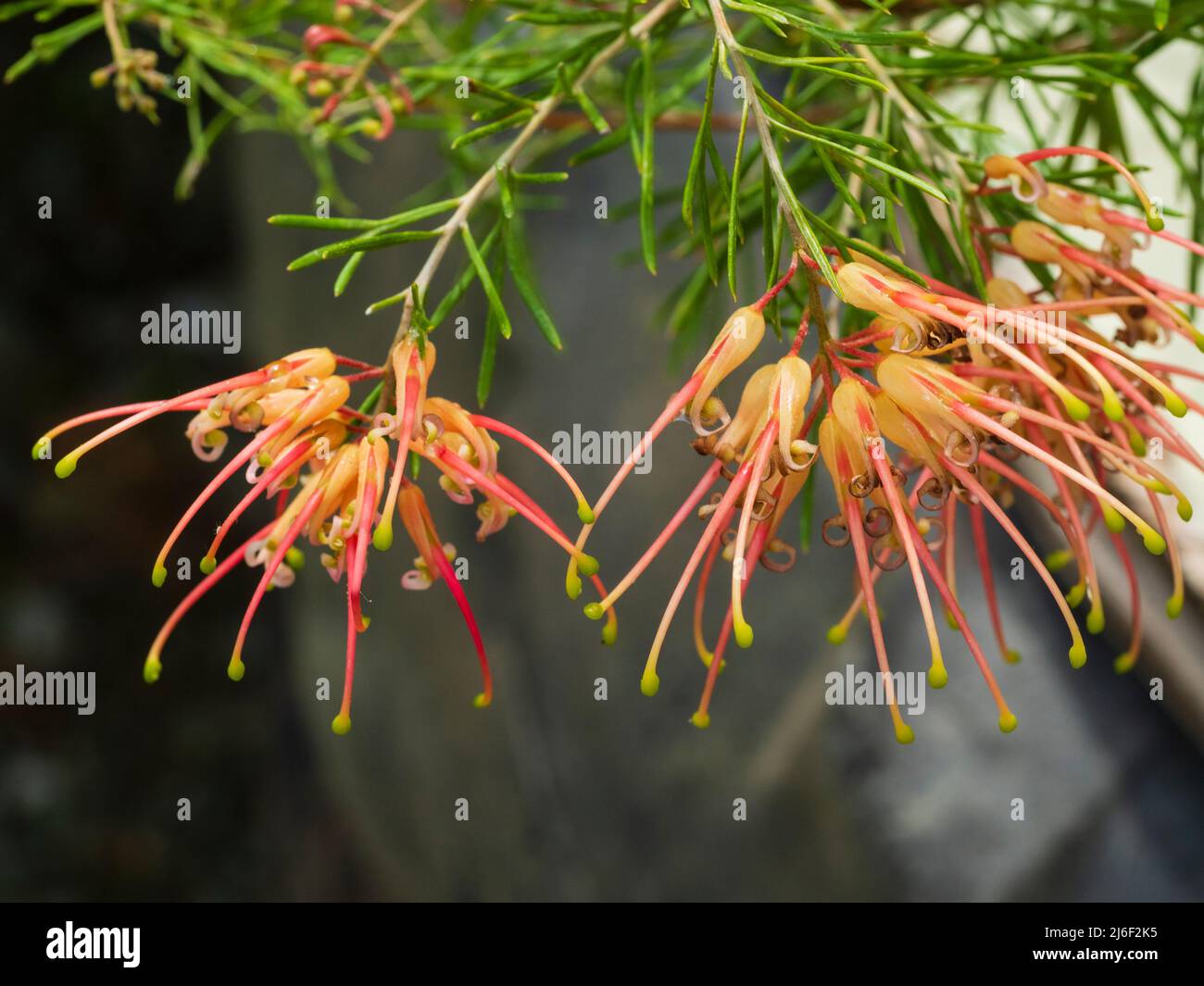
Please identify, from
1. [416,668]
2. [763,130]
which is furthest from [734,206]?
[416,668]

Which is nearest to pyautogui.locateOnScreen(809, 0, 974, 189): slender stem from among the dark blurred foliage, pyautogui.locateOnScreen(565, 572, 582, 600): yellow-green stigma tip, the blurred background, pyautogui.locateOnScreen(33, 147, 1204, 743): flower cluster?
pyautogui.locateOnScreen(33, 147, 1204, 743): flower cluster

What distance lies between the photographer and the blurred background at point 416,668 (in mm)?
588

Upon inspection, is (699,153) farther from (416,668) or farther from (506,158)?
(416,668)

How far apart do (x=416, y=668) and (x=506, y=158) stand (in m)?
0.66

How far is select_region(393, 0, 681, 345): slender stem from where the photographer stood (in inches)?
7.4

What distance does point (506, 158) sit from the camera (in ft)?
0.70

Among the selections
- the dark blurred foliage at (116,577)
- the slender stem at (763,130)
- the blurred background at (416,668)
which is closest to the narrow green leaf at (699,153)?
the slender stem at (763,130)

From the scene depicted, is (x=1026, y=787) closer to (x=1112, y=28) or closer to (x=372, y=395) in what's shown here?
(x=1112, y=28)

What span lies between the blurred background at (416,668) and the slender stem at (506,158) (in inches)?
15.8

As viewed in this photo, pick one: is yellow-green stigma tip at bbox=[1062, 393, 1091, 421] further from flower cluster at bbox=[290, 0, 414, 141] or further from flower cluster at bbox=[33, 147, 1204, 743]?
flower cluster at bbox=[290, 0, 414, 141]

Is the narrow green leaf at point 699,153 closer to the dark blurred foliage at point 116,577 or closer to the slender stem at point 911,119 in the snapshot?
the slender stem at point 911,119

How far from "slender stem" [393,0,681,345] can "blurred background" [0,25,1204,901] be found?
401 millimetres
